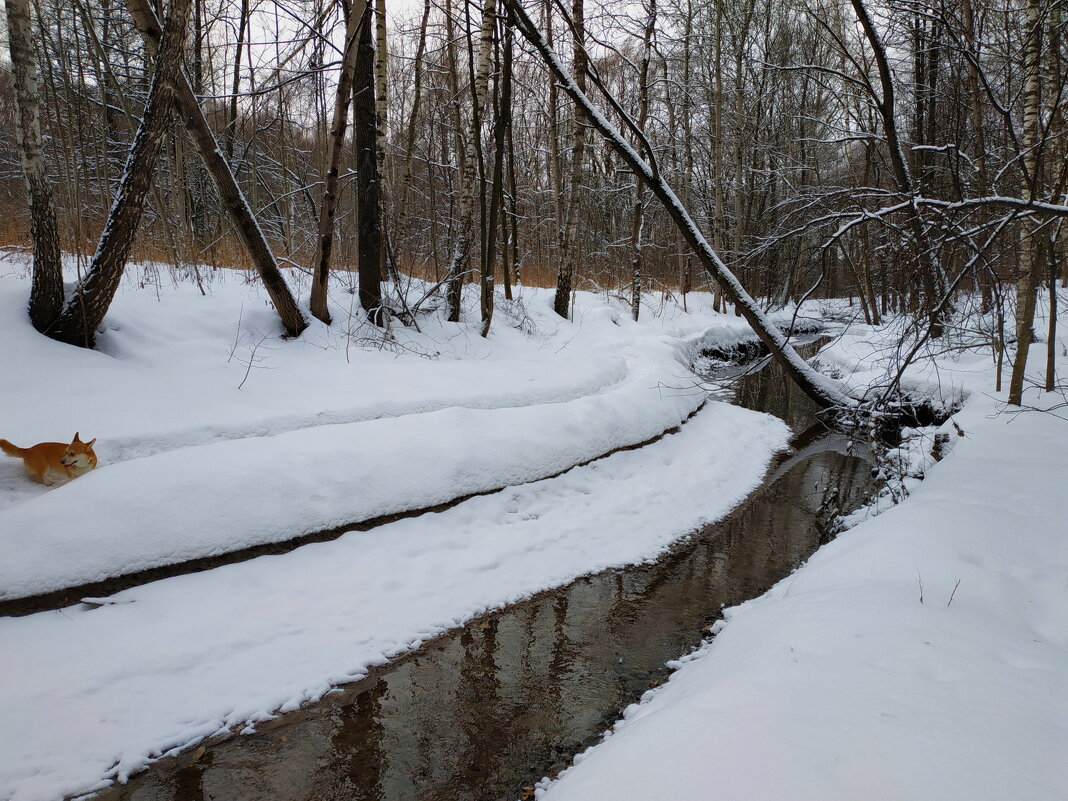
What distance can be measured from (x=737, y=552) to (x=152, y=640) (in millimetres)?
4524

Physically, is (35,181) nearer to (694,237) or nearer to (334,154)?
(334,154)

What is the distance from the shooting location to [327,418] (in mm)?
5273

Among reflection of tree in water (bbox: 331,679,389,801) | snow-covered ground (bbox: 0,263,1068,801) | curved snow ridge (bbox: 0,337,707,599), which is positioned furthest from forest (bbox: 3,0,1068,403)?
reflection of tree in water (bbox: 331,679,389,801)

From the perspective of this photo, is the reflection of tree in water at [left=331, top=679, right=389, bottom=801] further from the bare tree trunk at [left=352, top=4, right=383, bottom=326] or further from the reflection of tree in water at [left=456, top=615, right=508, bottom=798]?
the bare tree trunk at [left=352, top=4, right=383, bottom=326]

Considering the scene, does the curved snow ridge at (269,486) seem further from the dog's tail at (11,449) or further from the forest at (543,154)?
the forest at (543,154)

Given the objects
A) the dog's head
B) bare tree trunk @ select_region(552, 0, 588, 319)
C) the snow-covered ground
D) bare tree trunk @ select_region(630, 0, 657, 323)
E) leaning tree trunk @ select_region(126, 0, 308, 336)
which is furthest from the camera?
bare tree trunk @ select_region(630, 0, 657, 323)

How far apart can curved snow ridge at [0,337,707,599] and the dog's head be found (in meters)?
0.09

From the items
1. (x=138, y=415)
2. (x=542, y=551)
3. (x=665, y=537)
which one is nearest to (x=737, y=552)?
(x=665, y=537)

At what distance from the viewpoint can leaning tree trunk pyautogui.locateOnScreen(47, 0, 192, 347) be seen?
5250 mm

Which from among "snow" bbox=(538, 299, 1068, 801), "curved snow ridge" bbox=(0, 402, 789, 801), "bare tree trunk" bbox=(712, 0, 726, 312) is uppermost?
"bare tree trunk" bbox=(712, 0, 726, 312)

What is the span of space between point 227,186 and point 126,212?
4.27 feet

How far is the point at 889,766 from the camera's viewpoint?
1730 mm

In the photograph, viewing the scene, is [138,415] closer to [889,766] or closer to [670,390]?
[889,766]

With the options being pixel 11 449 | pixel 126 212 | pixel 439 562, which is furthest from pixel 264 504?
pixel 126 212
